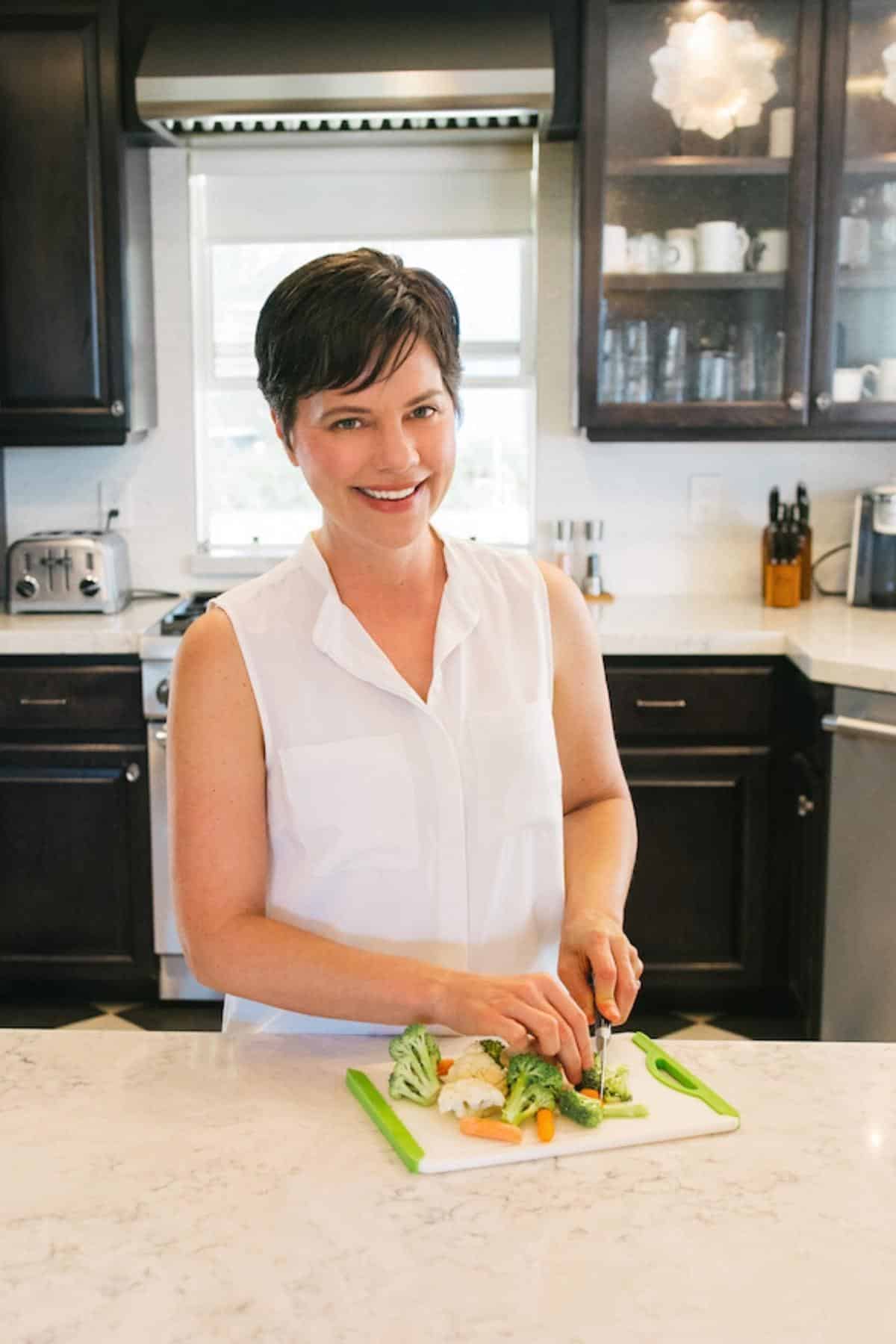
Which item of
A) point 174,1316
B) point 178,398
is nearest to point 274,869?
point 174,1316

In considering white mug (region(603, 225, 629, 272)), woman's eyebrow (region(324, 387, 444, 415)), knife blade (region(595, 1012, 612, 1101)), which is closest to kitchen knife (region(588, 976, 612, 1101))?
knife blade (region(595, 1012, 612, 1101))

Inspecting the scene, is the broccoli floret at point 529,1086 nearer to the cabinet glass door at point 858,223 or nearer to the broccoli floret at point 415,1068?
the broccoli floret at point 415,1068

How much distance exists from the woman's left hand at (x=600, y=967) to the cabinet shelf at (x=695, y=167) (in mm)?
2422

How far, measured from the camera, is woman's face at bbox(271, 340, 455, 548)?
1.42m

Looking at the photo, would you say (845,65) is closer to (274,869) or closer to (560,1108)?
(274,869)

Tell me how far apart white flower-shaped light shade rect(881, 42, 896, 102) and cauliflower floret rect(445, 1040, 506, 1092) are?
2818 millimetres

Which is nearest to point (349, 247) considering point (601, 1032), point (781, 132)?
point (781, 132)

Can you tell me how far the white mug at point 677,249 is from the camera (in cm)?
345

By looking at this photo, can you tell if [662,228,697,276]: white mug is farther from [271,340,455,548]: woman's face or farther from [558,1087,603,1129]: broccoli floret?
[558,1087,603,1129]: broccoli floret

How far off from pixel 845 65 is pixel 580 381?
0.91m

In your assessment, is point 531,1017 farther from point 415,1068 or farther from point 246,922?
point 246,922

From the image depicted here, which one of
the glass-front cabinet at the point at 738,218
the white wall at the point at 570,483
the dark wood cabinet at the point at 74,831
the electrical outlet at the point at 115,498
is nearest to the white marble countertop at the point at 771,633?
the white wall at the point at 570,483

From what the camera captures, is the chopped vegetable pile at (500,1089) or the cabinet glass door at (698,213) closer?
the chopped vegetable pile at (500,1089)

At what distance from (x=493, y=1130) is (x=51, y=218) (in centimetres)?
283
